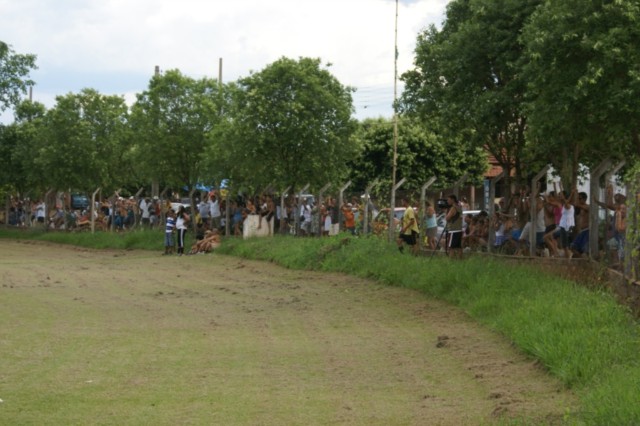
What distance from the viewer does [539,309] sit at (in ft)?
43.1

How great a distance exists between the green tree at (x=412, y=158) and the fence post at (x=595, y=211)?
34.1 m

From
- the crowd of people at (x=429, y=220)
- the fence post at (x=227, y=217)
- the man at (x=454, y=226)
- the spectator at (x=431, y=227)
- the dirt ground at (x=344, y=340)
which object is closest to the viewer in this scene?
the dirt ground at (x=344, y=340)

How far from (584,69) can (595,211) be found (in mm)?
4442

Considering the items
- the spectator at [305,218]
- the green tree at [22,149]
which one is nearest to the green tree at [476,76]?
the spectator at [305,218]

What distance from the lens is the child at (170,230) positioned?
1337 inches

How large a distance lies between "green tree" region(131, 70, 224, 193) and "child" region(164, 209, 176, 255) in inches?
165

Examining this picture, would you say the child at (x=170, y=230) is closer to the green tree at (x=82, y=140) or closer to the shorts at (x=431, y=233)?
the shorts at (x=431, y=233)

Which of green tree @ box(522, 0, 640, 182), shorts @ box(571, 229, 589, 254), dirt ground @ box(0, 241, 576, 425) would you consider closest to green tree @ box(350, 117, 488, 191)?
dirt ground @ box(0, 241, 576, 425)

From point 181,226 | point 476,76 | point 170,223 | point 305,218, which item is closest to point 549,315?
point 476,76

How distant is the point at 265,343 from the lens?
13.3 m

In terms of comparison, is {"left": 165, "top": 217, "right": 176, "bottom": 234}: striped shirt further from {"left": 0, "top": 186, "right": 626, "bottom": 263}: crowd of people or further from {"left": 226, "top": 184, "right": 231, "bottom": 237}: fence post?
{"left": 226, "top": 184, "right": 231, "bottom": 237}: fence post

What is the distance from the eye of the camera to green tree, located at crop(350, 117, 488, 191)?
52.1m

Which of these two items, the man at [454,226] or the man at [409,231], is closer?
the man at [454,226]

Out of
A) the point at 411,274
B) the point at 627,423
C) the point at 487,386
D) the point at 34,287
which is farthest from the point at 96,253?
the point at 627,423
